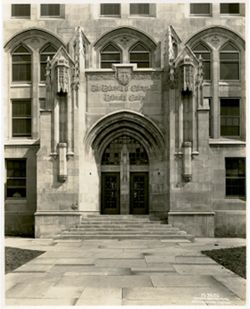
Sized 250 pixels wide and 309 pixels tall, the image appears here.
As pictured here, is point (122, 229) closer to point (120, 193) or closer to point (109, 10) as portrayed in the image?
point (120, 193)

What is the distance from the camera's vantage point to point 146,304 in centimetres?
886

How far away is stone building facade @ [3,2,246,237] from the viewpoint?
2209 centimetres

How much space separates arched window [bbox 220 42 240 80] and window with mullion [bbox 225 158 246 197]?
14.8 feet

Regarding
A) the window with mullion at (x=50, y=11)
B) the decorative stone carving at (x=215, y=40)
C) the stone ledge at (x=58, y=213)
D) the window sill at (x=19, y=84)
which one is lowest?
the stone ledge at (x=58, y=213)

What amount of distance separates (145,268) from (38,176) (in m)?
10.5

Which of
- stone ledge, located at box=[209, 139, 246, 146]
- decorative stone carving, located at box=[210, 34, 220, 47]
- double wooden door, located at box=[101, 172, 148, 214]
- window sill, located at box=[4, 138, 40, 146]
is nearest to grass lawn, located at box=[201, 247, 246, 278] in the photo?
double wooden door, located at box=[101, 172, 148, 214]

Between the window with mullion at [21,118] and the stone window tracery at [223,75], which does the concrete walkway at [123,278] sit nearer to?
the window with mullion at [21,118]

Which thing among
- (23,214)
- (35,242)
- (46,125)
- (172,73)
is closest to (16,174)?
(23,214)

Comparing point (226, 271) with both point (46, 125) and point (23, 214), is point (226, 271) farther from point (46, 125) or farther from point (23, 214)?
point (23, 214)

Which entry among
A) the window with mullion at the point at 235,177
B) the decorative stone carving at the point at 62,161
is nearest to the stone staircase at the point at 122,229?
the decorative stone carving at the point at 62,161

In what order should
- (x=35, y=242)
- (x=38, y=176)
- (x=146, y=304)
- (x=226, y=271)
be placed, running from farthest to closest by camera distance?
(x=38, y=176) → (x=35, y=242) → (x=226, y=271) → (x=146, y=304)

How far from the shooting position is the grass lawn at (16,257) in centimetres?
1345

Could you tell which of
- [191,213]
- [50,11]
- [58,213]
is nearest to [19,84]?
[50,11]

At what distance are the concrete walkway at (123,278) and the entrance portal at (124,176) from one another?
245 inches
